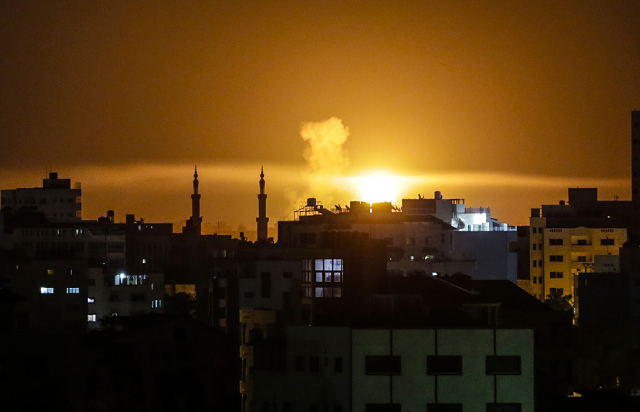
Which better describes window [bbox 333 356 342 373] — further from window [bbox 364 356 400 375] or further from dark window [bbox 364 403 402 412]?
dark window [bbox 364 403 402 412]

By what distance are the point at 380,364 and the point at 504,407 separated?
13.3 feet

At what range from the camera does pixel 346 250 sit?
69.1 metres

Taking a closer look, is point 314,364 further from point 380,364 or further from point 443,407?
point 443,407

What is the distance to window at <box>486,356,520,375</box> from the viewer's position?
49.7 meters

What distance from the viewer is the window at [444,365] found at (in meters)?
49.7

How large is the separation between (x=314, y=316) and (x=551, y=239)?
96.9 m

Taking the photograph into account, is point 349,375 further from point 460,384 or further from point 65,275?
point 65,275

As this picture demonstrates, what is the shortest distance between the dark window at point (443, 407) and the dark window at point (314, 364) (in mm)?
4386

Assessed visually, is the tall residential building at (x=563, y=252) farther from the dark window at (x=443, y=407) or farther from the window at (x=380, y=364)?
the dark window at (x=443, y=407)

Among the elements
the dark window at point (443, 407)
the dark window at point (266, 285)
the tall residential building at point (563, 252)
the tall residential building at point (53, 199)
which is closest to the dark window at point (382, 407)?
the dark window at point (443, 407)

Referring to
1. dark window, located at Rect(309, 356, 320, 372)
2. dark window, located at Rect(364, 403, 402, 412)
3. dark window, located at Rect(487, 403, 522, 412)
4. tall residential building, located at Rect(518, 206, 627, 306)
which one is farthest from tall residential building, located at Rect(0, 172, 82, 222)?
dark window, located at Rect(487, 403, 522, 412)

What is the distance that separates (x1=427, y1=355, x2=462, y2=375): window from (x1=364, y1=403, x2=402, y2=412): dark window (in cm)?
143

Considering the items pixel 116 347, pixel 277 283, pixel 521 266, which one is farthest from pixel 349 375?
pixel 521 266

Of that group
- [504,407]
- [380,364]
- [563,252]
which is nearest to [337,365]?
[380,364]
